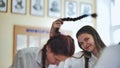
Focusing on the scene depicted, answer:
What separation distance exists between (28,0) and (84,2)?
2.18 ft

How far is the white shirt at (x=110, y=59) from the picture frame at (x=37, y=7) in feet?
3.00

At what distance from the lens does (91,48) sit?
119 inches

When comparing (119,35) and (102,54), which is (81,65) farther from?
(119,35)

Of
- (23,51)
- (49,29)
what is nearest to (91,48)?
(49,29)

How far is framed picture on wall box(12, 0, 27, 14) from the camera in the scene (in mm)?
3258

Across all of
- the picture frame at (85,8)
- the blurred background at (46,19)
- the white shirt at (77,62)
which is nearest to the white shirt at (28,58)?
the blurred background at (46,19)

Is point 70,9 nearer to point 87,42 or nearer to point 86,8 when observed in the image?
point 86,8

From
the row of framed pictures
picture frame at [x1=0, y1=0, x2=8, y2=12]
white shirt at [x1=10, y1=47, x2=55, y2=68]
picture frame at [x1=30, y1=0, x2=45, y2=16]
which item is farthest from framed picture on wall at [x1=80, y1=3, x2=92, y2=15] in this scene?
picture frame at [x1=0, y1=0, x2=8, y2=12]

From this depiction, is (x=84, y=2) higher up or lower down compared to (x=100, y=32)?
higher up

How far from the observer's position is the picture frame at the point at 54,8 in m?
3.35

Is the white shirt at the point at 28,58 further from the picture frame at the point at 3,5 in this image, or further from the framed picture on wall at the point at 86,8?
the framed picture on wall at the point at 86,8

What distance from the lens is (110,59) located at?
2842 millimetres

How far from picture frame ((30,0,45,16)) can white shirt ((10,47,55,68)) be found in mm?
416

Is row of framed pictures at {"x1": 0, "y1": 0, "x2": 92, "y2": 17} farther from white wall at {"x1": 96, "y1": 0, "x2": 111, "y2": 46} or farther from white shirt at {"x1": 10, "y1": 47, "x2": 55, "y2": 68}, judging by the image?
white shirt at {"x1": 10, "y1": 47, "x2": 55, "y2": 68}
